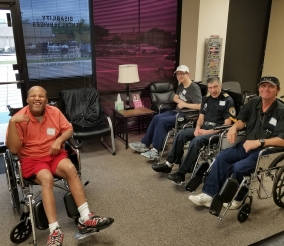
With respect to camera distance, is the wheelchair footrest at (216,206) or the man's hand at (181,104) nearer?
the wheelchair footrest at (216,206)

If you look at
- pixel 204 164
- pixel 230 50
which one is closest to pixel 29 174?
pixel 204 164

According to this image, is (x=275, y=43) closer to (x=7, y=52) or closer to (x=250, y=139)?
(x=250, y=139)

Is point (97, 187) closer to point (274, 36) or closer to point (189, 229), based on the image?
point (189, 229)

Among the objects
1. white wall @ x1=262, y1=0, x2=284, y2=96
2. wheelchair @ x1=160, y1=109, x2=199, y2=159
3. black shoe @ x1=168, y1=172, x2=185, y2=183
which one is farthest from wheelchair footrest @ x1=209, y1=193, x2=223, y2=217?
white wall @ x1=262, y1=0, x2=284, y2=96

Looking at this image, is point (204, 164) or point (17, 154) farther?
point (204, 164)

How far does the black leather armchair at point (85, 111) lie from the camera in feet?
11.7

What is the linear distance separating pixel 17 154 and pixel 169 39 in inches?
128

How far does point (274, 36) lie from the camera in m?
Result: 5.02

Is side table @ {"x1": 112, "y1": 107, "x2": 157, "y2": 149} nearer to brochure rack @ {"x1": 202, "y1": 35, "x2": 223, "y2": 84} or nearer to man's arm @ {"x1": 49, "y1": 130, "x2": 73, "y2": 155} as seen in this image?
brochure rack @ {"x1": 202, "y1": 35, "x2": 223, "y2": 84}

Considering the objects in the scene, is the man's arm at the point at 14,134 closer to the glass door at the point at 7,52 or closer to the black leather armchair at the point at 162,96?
the glass door at the point at 7,52

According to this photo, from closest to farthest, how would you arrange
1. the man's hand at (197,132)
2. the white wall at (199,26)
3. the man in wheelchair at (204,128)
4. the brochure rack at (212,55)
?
the man in wheelchair at (204,128) → the man's hand at (197,132) → the white wall at (199,26) → the brochure rack at (212,55)

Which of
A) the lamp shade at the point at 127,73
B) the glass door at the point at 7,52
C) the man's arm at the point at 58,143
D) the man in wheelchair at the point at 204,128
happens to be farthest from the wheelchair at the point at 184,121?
the glass door at the point at 7,52

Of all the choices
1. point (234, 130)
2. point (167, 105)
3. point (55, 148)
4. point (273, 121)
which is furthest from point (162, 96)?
point (55, 148)

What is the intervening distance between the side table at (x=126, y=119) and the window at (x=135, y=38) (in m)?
0.53
